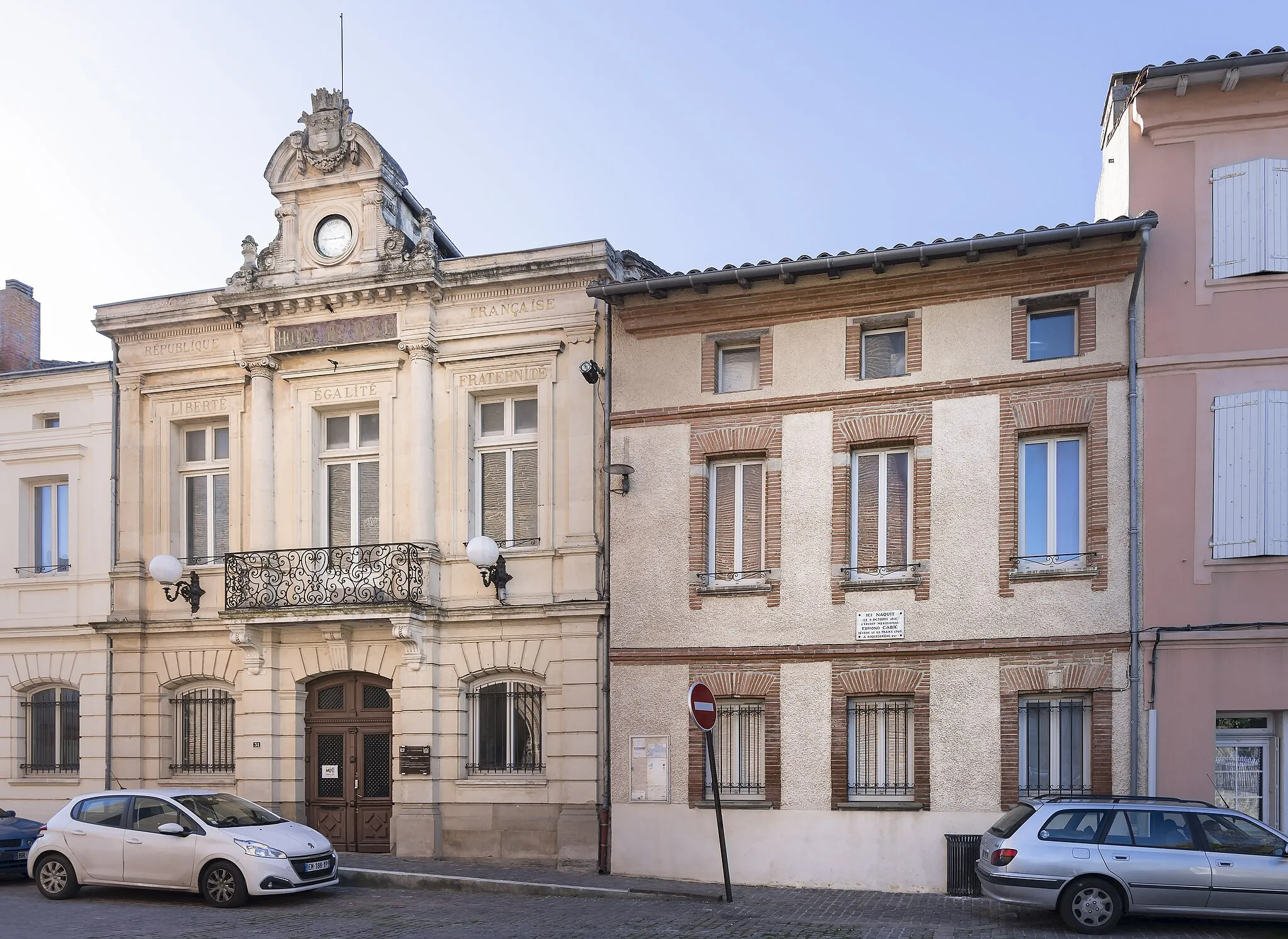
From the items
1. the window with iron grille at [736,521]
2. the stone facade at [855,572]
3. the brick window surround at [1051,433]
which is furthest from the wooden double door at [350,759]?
the brick window surround at [1051,433]

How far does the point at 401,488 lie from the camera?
19.3 m

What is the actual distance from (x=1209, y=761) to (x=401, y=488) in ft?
37.7

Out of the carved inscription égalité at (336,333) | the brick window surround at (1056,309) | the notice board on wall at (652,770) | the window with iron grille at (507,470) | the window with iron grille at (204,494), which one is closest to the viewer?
the brick window surround at (1056,309)

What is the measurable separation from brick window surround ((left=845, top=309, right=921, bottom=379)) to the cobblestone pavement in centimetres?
667

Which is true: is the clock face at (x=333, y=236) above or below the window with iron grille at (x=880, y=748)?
above

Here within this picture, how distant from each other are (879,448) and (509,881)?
7.30 m

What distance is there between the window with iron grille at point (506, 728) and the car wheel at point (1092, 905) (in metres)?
7.93

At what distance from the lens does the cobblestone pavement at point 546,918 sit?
42.5 feet

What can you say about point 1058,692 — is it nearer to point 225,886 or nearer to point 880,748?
point 880,748

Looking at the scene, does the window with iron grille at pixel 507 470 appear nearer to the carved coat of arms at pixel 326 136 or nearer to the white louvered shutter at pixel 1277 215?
the carved coat of arms at pixel 326 136

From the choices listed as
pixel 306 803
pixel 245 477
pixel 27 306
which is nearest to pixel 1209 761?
pixel 306 803

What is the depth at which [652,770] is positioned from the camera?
17312 millimetres

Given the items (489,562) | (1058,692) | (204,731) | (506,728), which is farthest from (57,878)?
(1058,692)

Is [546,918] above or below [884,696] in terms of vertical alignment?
below
